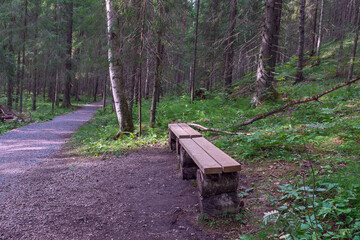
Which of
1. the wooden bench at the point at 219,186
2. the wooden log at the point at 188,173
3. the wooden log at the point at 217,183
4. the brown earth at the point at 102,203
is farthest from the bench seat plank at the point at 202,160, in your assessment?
the brown earth at the point at 102,203

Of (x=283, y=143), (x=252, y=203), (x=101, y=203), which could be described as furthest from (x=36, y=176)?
(x=283, y=143)

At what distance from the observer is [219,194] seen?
9.37 ft

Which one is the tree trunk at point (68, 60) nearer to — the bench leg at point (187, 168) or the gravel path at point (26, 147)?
the gravel path at point (26, 147)

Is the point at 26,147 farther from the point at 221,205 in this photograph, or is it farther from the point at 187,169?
the point at 221,205

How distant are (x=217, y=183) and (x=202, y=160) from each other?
349 mm

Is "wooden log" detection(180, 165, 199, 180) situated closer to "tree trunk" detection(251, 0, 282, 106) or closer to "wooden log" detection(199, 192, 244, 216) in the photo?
"wooden log" detection(199, 192, 244, 216)

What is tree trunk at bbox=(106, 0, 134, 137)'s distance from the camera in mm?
7777

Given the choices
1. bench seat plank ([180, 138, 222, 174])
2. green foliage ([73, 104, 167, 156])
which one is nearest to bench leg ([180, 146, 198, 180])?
bench seat plank ([180, 138, 222, 174])

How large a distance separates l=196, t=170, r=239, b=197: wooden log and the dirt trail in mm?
462

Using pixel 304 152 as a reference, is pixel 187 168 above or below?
below

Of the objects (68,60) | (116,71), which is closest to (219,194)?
(116,71)

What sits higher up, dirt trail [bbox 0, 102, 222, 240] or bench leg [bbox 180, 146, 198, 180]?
bench leg [bbox 180, 146, 198, 180]

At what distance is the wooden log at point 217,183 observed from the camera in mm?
2783

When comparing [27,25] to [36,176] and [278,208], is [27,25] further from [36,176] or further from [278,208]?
[278,208]
